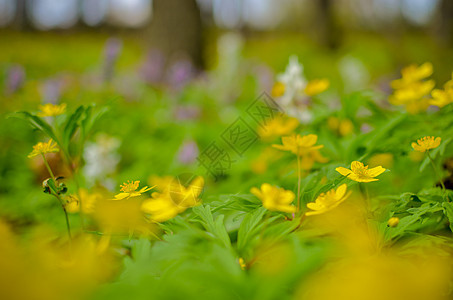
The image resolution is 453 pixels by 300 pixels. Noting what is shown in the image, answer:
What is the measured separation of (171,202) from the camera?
87cm

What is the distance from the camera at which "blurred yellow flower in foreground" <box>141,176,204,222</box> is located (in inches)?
30.1

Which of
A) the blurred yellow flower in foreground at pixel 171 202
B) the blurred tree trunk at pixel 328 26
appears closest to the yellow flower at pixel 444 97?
the blurred yellow flower in foreground at pixel 171 202

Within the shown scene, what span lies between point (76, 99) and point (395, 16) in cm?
1075

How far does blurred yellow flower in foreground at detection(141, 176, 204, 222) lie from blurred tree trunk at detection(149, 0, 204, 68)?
16.5ft

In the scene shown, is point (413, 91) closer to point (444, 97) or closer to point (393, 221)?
point (444, 97)

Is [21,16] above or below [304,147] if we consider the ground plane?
above

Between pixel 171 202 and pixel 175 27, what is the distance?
519 cm

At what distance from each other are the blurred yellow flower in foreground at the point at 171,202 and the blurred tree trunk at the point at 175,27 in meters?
5.02

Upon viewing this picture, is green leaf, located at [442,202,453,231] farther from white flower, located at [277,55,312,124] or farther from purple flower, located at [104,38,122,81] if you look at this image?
purple flower, located at [104,38,122,81]

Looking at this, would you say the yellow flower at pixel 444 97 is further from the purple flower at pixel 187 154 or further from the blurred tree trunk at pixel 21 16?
the blurred tree trunk at pixel 21 16

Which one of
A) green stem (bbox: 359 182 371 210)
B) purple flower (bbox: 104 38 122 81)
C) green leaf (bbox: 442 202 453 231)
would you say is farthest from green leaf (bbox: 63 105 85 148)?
purple flower (bbox: 104 38 122 81)

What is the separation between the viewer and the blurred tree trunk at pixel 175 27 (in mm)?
5570

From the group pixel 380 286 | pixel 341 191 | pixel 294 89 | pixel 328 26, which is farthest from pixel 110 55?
pixel 328 26

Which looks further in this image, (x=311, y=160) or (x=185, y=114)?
(x=185, y=114)
